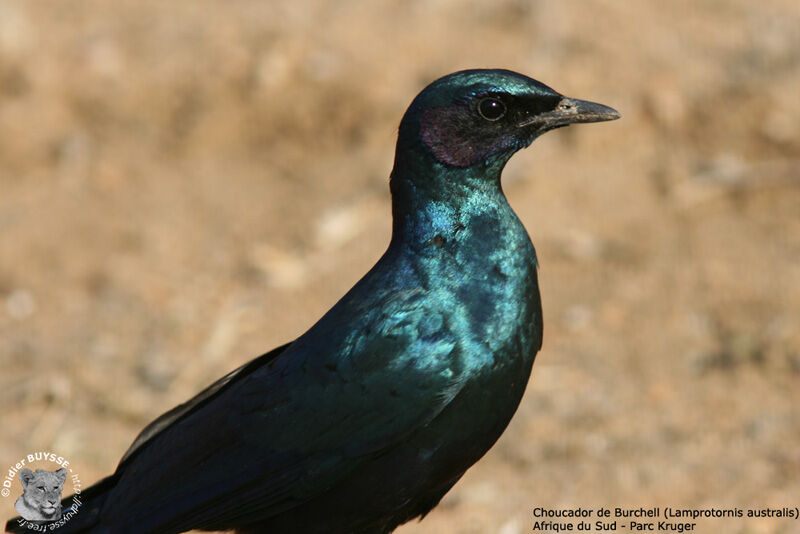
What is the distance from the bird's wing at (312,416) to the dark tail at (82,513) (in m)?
0.17

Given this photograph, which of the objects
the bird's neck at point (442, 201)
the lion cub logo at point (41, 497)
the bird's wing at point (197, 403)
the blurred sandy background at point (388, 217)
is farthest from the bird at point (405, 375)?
the blurred sandy background at point (388, 217)

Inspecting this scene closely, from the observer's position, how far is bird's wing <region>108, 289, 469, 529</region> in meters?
2.97

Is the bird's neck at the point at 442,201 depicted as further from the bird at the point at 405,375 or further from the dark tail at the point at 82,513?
the dark tail at the point at 82,513

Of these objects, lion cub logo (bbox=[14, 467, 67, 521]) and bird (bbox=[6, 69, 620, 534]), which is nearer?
bird (bbox=[6, 69, 620, 534])

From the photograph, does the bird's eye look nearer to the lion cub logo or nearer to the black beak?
the black beak

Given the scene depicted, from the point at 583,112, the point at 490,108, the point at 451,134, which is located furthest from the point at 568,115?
the point at 451,134

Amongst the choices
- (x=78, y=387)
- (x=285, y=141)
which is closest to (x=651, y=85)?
(x=285, y=141)

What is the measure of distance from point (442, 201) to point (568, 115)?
39 centimetres

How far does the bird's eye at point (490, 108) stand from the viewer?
3.15m

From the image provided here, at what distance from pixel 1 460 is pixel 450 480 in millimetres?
2101

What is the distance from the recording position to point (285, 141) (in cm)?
666

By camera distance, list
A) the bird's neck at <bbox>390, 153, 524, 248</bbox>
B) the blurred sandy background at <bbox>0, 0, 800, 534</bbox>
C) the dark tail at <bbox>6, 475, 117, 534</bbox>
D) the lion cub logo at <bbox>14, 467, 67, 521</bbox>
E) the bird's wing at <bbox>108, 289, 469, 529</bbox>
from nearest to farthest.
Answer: the bird's wing at <bbox>108, 289, 469, 529</bbox> → the bird's neck at <bbox>390, 153, 524, 248</bbox> → the dark tail at <bbox>6, 475, 117, 534</bbox> → the lion cub logo at <bbox>14, 467, 67, 521</bbox> → the blurred sandy background at <bbox>0, 0, 800, 534</bbox>

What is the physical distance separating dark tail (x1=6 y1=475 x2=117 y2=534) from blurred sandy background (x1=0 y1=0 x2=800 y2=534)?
791mm

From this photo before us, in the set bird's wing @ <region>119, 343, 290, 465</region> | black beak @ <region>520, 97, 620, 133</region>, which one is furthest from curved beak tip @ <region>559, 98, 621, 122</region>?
bird's wing @ <region>119, 343, 290, 465</region>
